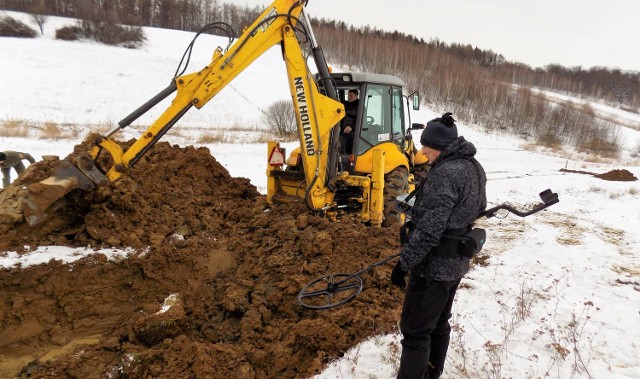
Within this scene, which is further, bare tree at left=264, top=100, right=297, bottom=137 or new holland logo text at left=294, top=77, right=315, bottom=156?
bare tree at left=264, top=100, right=297, bottom=137

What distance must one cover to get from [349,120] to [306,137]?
52.3 inches

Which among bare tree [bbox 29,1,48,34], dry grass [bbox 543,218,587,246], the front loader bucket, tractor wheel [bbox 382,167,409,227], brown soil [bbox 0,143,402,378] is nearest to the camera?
brown soil [bbox 0,143,402,378]

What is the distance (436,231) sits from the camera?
256 cm

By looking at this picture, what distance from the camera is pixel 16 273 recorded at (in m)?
3.99

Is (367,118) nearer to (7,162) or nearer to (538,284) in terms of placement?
(538,284)

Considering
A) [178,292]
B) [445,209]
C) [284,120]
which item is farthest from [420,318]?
[284,120]

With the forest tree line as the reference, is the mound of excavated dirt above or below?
below

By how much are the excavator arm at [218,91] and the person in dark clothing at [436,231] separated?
9.14 feet

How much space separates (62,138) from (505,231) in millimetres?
13644

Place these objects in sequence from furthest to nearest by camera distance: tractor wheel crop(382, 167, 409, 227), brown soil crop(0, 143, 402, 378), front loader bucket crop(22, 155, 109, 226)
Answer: tractor wheel crop(382, 167, 409, 227), front loader bucket crop(22, 155, 109, 226), brown soil crop(0, 143, 402, 378)

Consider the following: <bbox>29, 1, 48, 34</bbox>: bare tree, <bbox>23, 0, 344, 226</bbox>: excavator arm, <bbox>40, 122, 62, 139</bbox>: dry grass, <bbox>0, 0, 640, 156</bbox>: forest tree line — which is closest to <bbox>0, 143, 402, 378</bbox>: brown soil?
<bbox>23, 0, 344, 226</bbox>: excavator arm

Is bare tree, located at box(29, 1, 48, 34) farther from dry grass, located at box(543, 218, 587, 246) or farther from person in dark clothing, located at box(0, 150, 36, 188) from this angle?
dry grass, located at box(543, 218, 587, 246)

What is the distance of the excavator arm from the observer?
4.37 metres

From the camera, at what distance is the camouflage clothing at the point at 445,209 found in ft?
8.44
